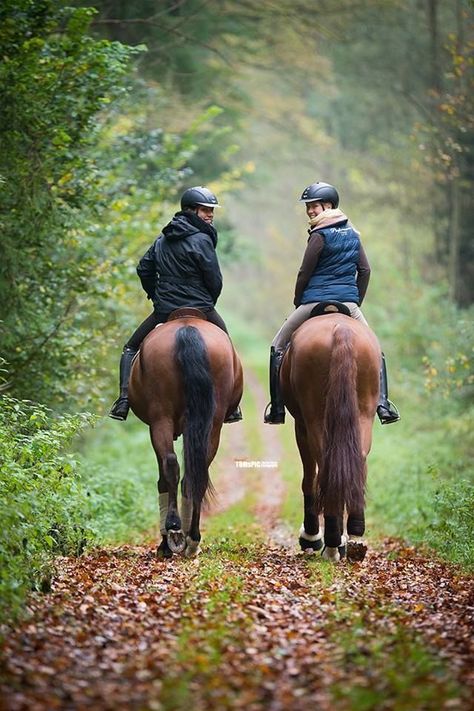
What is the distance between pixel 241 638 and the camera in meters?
5.89

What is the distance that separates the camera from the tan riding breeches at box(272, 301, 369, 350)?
10305 millimetres

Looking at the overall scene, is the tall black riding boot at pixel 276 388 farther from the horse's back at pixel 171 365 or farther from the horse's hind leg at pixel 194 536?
the horse's hind leg at pixel 194 536

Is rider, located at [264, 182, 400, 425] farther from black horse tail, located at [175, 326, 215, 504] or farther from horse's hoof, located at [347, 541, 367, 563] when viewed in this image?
horse's hoof, located at [347, 541, 367, 563]

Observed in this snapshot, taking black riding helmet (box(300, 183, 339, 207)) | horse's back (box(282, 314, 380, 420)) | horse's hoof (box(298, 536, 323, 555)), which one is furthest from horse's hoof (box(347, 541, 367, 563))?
black riding helmet (box(300, 183, 339, 207))

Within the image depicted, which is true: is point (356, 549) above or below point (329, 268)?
below

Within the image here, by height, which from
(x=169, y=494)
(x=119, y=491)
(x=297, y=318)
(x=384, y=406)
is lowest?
(x=119, y=491)

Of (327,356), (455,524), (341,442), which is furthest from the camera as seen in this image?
(455,524)

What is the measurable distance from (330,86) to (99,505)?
23.7 meters

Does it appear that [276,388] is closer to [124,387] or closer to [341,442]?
[124,387]

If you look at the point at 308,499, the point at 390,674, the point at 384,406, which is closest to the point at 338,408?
the point at 384,406

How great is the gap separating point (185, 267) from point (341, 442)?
8.70 feet

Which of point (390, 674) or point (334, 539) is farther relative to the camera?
point (334, 539)

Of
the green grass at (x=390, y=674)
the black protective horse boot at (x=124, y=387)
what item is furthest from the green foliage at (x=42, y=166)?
the green grass at (x=390, y=674)

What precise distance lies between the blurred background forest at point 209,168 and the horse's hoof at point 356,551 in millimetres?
1427
